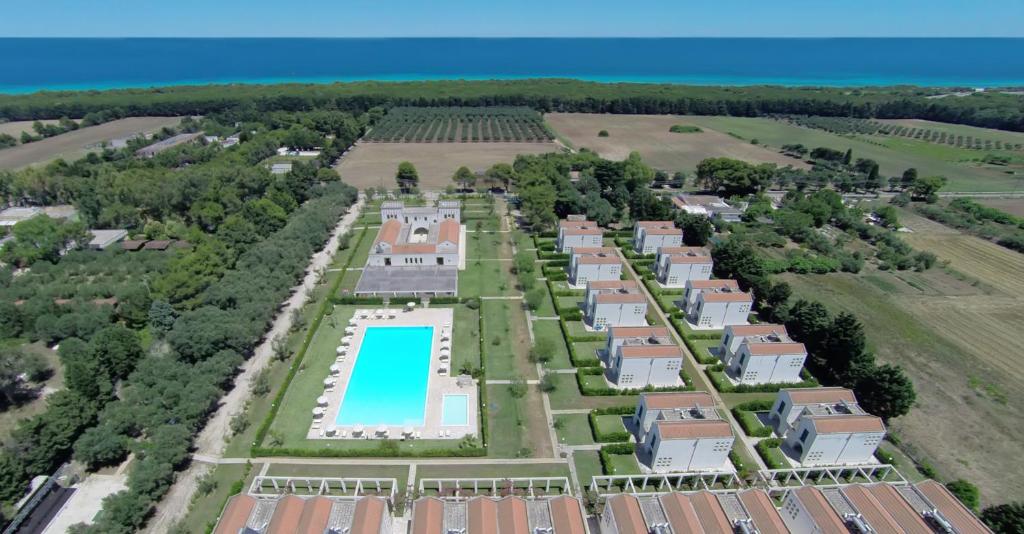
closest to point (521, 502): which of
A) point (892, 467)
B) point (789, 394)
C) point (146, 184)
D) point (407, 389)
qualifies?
point (407, 389)

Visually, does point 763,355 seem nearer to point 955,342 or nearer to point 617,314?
point 617,314

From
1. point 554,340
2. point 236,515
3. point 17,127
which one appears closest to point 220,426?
point 236,515

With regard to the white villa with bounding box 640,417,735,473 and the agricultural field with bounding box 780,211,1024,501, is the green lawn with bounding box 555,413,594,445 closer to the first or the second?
the white villa with bounding box 640,417,735,473

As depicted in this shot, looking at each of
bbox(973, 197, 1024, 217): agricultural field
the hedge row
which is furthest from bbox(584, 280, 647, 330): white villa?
bbox(973, 197, 1024, 217): agricultural field

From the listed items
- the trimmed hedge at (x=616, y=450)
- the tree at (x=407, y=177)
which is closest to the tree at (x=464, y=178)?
the tree at (x=407, y=177)

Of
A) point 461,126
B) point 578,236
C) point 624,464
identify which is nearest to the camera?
point 624,464

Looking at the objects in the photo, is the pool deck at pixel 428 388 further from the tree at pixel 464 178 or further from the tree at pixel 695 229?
the tree at pixel 464 178
